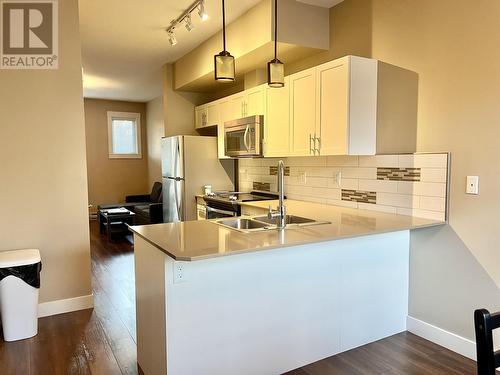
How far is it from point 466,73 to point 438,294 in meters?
1.48

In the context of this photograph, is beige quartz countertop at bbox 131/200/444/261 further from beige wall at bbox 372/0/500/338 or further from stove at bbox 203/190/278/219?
stove at bbox 203/190/278/219

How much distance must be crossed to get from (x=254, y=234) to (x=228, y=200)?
1854mm

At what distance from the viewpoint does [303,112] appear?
3.12 m

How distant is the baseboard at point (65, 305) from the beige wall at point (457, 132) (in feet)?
8.87

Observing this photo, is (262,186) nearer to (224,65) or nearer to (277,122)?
(277,122)

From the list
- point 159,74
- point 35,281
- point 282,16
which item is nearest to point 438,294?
point 282,16

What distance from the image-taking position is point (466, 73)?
2326 millimetres

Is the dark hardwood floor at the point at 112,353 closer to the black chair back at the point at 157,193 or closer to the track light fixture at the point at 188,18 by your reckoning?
the track light fixture at the point at 188,18

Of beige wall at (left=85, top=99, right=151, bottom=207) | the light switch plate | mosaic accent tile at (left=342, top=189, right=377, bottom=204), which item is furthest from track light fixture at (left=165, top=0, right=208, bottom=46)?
beige wall at (left=85, top=99, right=151, bottom=207)

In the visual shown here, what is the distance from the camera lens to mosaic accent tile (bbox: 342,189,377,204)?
2.98 metres

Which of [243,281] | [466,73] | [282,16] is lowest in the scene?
[243,281]

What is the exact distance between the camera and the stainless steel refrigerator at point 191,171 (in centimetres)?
459

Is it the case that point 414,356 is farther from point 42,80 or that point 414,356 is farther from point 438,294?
point 42,80

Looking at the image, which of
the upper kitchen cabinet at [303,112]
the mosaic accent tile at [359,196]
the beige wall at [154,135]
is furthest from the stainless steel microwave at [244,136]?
the beige wall at [154,135]
